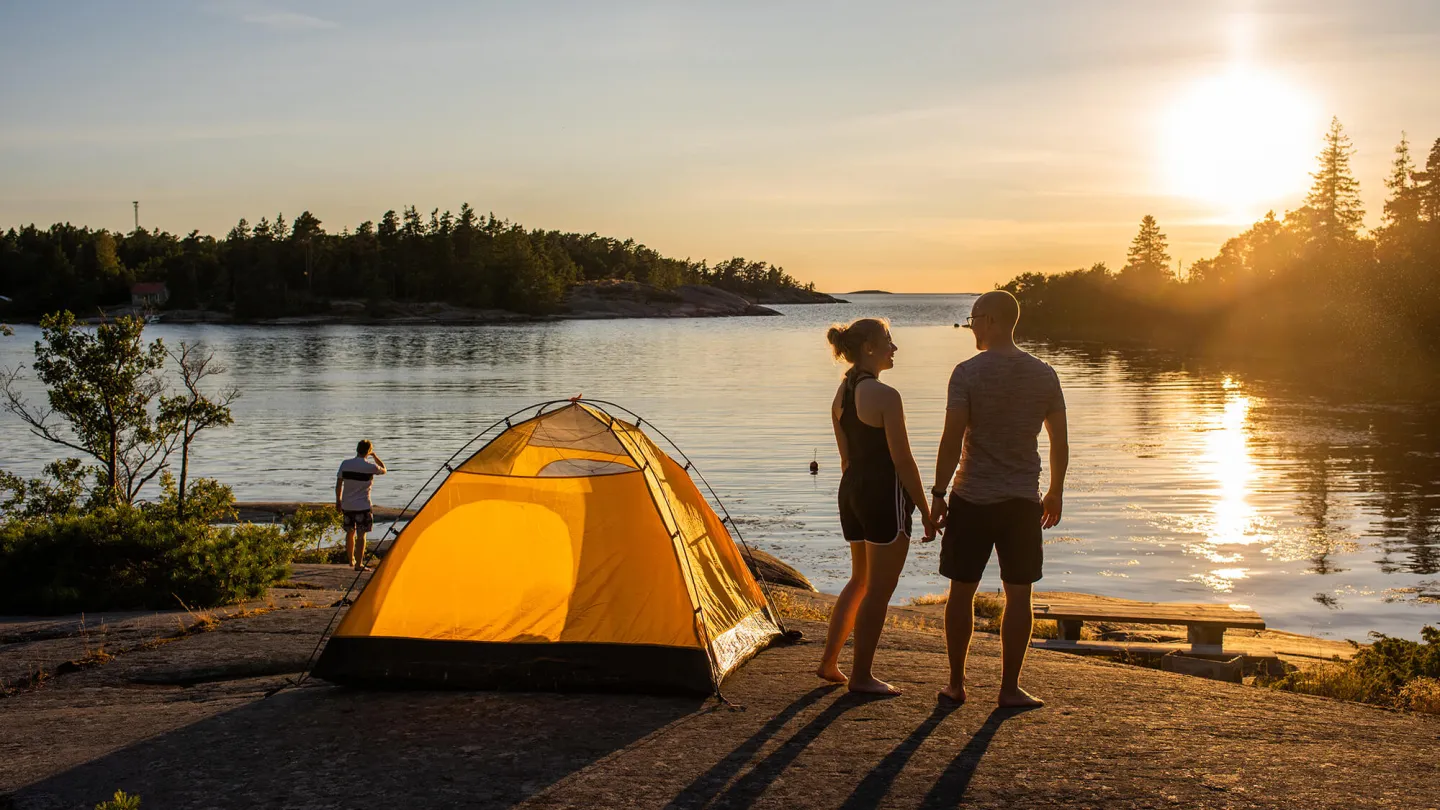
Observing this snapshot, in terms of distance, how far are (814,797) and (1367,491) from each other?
1053 inches

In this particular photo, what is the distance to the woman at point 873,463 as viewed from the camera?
6613 mm

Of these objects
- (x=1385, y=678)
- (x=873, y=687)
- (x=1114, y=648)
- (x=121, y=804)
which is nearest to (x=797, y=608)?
(x=1114, y=648)

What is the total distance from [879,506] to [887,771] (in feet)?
4.84

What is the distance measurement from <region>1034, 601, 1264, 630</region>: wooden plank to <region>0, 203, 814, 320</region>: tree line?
482 ft

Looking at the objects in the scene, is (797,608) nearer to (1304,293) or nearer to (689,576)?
(689,576)

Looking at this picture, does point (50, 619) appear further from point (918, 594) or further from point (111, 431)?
point (918, 594)

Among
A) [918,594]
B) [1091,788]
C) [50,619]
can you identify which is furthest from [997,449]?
[918,594]

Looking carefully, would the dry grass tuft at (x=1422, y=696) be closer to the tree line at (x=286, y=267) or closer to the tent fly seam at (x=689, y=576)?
Result: the tent fly seam at (x=689, y=576)

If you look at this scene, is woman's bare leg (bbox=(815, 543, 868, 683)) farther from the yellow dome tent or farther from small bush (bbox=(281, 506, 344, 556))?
small bush (bbox=(281, 506, 344, 556))

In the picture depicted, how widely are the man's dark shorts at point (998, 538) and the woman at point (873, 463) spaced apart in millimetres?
192

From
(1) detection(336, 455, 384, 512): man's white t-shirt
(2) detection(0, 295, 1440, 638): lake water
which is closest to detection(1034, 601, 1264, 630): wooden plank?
(2) detection(0, 295, 1440, 638): lake water

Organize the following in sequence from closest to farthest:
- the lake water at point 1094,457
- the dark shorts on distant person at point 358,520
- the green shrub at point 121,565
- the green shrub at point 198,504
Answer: the green shrub at point 121,565
the green shrub at point 198,504
the dark shorts on distant person at point 358,520
the lake water at point 1094,457

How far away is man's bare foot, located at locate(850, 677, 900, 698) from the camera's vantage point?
7535 mm

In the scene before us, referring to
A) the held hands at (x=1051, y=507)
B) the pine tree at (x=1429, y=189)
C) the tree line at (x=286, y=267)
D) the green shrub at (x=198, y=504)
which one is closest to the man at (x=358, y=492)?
the green shrub at (x=198, y=504)
